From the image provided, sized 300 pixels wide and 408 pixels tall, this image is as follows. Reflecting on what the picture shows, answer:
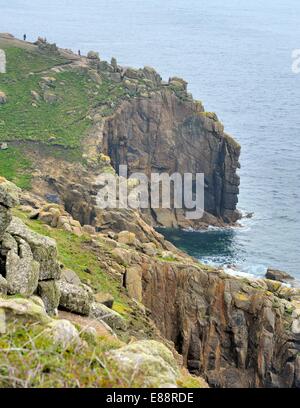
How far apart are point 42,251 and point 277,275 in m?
67.8

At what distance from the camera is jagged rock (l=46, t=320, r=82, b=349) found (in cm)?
1917

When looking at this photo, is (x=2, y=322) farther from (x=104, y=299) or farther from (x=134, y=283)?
(x=134, y=283)

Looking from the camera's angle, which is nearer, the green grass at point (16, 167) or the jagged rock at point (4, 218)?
the jagged rock at point (4, 218)

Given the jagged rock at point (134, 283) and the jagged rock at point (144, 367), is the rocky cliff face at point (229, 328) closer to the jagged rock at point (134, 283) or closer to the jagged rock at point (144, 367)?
the jagged rock at point (134, 283)

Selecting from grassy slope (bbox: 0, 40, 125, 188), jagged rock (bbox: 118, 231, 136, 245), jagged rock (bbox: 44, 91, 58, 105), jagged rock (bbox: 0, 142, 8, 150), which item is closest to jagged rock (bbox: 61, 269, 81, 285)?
Result: jagged rock (bbox: 118, 231, 136, 245)

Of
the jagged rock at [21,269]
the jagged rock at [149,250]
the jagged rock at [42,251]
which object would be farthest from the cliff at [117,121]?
the jagged rock at [21,269]

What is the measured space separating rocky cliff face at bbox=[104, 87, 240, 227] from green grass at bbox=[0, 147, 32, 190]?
83.2 feet

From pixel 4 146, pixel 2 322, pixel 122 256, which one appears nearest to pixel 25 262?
pixel 2 322

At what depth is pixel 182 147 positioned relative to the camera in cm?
12669

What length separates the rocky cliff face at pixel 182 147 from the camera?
4801 inches

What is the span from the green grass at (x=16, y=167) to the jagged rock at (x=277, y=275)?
3460 cm

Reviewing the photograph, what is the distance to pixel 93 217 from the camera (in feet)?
279
